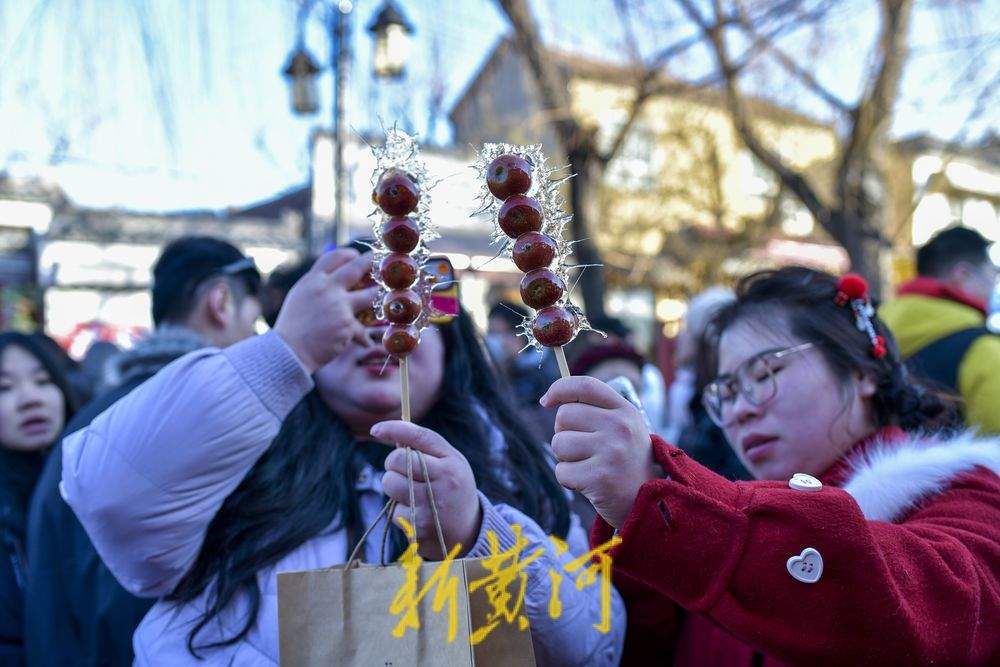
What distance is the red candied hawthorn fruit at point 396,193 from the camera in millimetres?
1347

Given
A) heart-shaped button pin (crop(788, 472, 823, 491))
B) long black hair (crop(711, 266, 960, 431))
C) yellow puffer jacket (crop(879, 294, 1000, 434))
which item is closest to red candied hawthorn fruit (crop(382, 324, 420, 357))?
heart-shaped button pin (crop(788, 472, 823, 491))

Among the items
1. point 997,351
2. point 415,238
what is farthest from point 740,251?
point 415,238

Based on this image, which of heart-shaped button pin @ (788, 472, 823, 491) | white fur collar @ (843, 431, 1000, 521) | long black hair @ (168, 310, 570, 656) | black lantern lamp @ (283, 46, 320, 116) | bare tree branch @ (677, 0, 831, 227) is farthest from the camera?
bare tree branch @ (677, 0, 831, 227)

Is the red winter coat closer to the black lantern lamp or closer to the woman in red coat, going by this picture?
the woman in red coat

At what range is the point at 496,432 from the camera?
6.74 feet

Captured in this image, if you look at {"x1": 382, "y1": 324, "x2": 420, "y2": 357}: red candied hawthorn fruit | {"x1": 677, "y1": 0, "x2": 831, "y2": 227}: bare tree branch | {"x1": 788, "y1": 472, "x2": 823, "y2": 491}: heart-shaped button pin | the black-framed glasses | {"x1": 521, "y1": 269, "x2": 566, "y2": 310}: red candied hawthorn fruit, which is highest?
{"x1": 677, "y1": 0, "x2": 831, "y2": 227}: bare tree branch

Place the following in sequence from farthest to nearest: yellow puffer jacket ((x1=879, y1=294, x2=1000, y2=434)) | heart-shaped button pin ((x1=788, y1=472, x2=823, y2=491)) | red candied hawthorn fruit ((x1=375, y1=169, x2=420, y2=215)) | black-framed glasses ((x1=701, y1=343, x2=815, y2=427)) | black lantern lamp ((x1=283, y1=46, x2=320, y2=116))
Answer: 1. black lantern lamp ((x1=283, y1=46, x2=320, y2=116))
2. yellow puffer jacket ((x1=879, y1=294, x2=1000, y2=434))
3. black-framed glasses ((x1=701, y1=343, x2=815, y2=427))
4. red candied hawthorn fruit ((x1=375, y1=169, x2=420, y2=215))
5. heart-shaped button pin ((x1=788, y1=472, x2=823, y2=491))

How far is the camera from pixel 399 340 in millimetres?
1370

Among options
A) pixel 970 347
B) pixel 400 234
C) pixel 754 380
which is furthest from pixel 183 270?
pixel 970 347

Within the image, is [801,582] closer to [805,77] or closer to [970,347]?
[970,347]

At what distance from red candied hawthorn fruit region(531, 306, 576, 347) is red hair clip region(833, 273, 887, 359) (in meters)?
0.96

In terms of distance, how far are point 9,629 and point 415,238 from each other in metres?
2.00

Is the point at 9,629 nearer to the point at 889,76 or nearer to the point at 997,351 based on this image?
the point at 997,351

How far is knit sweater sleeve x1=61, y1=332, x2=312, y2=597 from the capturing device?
1498mm
